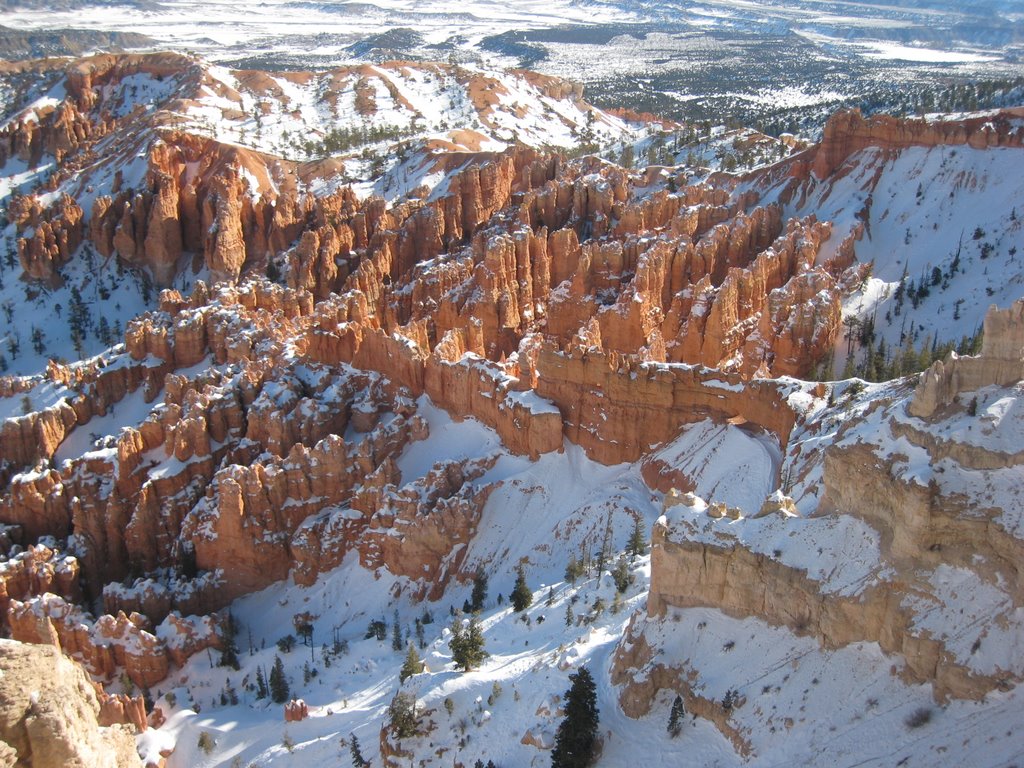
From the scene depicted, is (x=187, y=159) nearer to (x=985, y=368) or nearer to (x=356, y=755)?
(x=356, y=755)

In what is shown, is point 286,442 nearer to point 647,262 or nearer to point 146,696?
point 146,696

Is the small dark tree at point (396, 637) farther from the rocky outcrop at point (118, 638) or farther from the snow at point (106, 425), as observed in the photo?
the snow at point (106, 425)

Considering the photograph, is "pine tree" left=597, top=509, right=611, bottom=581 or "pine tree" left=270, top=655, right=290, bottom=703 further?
"pine tree" left=597, top=509, right=611, bottom=581

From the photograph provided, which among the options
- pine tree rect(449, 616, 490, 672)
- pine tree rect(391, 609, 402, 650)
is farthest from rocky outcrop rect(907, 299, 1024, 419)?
pine tree rect(391, 609, 402, 650)

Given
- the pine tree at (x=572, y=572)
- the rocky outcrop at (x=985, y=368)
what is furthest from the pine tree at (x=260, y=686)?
the rocky outcrop at (x=985, y=368)

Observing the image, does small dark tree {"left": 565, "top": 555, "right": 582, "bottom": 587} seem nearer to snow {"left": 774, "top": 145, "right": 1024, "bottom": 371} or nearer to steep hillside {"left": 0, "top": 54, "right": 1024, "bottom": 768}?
steep hillside {"left": 0, "top": 54, "right": 1024, "bottom": 768}
